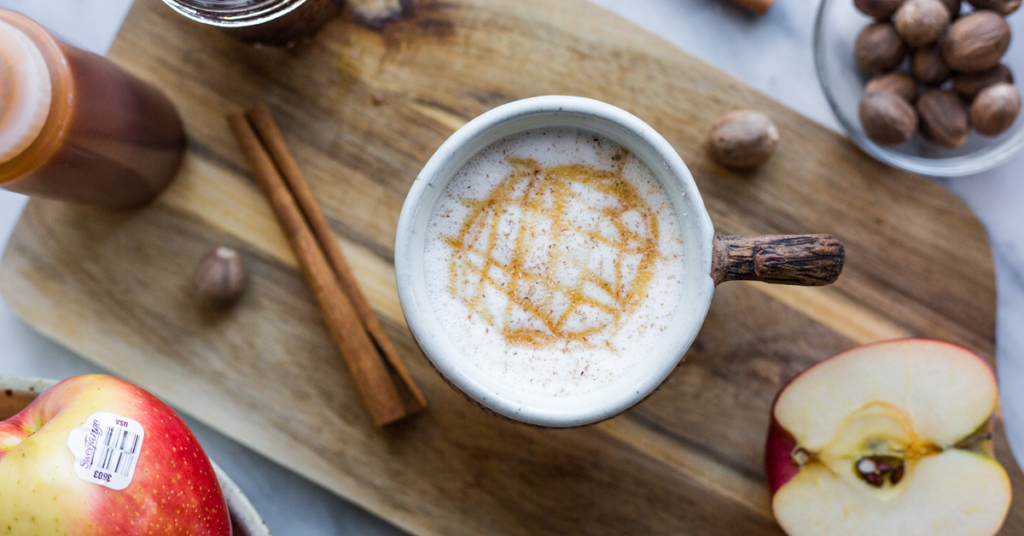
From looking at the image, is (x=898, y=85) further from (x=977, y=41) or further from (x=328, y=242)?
(x=328, y=242)

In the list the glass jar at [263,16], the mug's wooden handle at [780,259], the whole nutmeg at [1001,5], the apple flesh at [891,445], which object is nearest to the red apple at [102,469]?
the glass jar at [263,16]

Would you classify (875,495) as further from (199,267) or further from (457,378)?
(199,267)

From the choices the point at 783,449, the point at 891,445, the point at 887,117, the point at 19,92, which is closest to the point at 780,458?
the point at 783,449

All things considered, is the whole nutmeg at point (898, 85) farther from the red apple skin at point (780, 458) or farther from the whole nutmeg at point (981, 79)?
the red apple skin at point (780, 458)

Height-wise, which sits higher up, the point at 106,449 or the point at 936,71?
the point at 936,71

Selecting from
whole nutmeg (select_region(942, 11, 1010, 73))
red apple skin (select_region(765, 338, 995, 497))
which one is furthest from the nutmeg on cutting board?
red apple skin (select_region(765, 338, 995, 497))

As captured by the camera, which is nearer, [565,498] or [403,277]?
[403,277]

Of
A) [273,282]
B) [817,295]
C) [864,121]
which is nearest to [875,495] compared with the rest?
[817,295]
